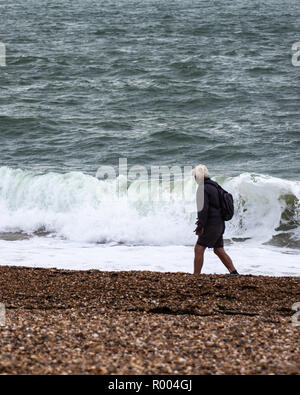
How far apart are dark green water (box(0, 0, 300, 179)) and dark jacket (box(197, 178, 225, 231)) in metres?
7.07

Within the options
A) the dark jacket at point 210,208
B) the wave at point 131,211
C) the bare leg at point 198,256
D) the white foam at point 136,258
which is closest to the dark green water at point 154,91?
the wave at point 131,211

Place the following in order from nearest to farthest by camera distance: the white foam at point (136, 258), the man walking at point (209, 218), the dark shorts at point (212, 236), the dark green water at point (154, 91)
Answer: the man walking at point (209, 218) < the dark shorts at point (212, 236) < the white foam at point (136, 258) < the dark green water at point (154, 91)

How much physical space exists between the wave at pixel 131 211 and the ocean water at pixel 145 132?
0.11ft

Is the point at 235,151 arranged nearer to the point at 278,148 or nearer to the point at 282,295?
the point at 278,148

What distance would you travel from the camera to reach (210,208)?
8.73m

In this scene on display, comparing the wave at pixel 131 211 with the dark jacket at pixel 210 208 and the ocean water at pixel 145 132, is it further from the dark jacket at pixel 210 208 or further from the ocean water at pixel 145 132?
the dark jacket at pixel 210 208

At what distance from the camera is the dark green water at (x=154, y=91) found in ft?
58.5

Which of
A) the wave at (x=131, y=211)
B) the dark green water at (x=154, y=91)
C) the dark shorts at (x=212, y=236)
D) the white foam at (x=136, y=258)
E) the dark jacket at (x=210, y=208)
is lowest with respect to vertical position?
the white foam at (x=136, y=258)

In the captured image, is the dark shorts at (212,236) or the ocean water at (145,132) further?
the ocean water at (145,132)

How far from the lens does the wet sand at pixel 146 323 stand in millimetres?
5105

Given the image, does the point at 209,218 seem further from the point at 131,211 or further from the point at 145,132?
the point at 145,132

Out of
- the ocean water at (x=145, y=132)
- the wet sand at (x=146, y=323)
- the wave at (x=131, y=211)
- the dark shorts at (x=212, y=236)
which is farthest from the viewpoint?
the wave at (x=131, y=211)

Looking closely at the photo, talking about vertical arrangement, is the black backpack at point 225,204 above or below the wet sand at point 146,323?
above
